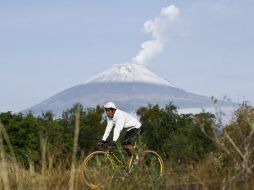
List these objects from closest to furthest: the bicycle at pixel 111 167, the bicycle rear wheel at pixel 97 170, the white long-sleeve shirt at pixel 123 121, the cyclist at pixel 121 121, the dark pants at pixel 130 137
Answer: the bicycle at pixel 111 167 → the bicycle rear wheel at pixel 97 170 → the dark pants at pixel 130 137 → the cyclist at pixel 121 121 → the white long-sleeve shirt at pixel 123 121

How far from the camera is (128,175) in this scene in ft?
28.7

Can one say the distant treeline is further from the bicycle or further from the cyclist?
the bicycle

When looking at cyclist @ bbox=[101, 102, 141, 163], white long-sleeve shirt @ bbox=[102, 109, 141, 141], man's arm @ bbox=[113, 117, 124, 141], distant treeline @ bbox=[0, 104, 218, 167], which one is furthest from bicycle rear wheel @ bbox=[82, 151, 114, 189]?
distant treeline @ bbox=[0, 104, 218, 167]

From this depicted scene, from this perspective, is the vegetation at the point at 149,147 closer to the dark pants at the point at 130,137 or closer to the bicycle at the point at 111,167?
the bicycle at the point at 111,167

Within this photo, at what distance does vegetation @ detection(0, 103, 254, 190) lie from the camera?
655 centimetres

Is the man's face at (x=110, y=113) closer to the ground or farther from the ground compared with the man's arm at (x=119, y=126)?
farther from the ground

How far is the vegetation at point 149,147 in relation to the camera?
258 inches

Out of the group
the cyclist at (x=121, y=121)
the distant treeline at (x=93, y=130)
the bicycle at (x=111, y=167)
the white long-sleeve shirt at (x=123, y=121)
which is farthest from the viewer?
the distant treeline at (x=93, y=130)

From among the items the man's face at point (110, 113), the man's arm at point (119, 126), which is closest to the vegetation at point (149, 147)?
the man's arm at point (119, 126)

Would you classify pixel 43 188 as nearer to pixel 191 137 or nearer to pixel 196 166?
pixel 196 166

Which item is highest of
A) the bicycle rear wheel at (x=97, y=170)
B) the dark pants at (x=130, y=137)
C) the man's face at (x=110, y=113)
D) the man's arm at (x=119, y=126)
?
the man's face at (x=110, y=113)

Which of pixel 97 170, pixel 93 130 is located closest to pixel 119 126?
pixel 97 170

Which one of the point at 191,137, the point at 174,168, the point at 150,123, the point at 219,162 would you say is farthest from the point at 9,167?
the point at 150,123

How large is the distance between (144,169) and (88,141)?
8603 centimetres
